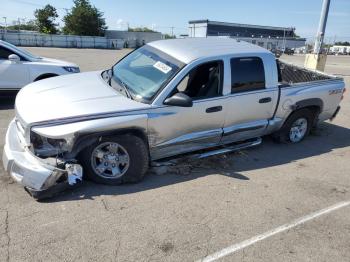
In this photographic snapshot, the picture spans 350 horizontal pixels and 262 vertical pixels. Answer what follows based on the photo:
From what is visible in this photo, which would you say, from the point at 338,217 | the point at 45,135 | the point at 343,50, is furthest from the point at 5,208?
the point at 343,50

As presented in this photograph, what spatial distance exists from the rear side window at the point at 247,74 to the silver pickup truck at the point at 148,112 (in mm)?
15

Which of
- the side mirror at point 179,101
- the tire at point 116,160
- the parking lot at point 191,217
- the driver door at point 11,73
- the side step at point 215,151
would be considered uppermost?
the side mirror at point 179,101

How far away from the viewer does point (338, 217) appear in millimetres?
4008

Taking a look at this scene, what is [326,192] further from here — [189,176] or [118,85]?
[118,85]

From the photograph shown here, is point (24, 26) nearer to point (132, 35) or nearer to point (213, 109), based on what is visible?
point (132, 35)

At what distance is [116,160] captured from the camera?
4.24 meters

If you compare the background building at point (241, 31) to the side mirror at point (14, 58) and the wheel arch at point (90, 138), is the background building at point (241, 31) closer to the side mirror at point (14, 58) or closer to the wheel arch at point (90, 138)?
the side mirror at point (14, 58)

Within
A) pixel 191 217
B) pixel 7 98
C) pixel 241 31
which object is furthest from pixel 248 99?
pixel 241 31

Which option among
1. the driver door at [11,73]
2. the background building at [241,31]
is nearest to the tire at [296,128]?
the driver door at [11,73]

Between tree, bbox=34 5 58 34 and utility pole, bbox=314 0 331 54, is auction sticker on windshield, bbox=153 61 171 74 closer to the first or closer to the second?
utility pole, bbox=314 0 331 54

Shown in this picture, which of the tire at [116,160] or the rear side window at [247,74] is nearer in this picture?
the tire at [116,160]

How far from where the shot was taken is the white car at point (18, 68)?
7.55 meters

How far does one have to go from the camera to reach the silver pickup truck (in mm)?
3816

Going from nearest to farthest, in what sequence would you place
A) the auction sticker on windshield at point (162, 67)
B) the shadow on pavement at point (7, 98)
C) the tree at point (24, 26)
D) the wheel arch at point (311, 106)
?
the auction sticker on windshield at point (162, 67) < the wheel arch at point (311, 106) < the shadow on pavement at point (7, 98) < the tree at point (24, 26)
